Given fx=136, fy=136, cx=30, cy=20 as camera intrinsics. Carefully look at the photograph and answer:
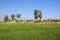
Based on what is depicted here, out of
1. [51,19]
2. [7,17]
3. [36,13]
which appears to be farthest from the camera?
[7,17]

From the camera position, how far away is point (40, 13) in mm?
107375

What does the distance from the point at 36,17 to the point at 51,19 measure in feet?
39.7

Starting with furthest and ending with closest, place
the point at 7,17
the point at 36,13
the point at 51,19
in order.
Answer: the point at 7,17, the point at 36,13, the point at 51,19

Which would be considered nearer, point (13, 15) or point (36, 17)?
point (36, 17)

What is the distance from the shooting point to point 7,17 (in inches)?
4503

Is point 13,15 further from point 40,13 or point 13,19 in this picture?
point 40,13

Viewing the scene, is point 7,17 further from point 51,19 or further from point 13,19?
point 51,19

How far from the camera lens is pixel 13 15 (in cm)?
11556

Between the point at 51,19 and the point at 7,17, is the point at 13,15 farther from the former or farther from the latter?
the point at 51,19

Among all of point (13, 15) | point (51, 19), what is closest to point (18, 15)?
point (13, 15)

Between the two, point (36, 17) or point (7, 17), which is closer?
point (36, 17)

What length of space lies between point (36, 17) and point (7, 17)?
2549cm

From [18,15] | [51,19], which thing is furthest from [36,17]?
[18,15]

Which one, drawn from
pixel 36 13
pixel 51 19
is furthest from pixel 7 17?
pixel 51 19
